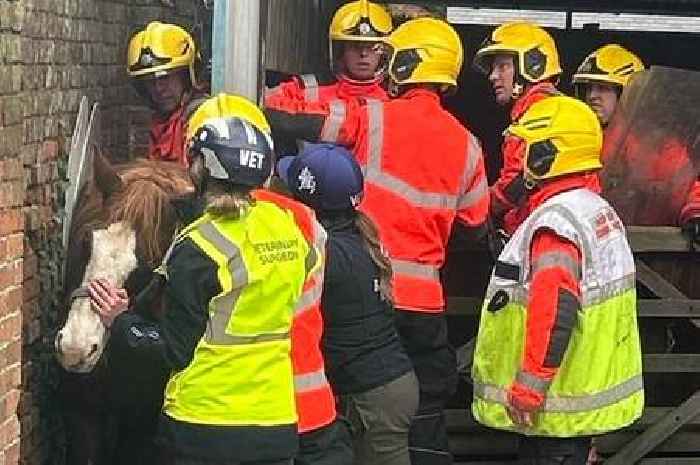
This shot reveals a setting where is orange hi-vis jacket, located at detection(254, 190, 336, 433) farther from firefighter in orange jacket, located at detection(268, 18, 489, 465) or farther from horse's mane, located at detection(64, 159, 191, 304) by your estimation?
firefighter in orange jacket, located at detection(268, 18, 489, 465)

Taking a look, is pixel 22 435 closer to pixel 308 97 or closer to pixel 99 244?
pixel 99 244

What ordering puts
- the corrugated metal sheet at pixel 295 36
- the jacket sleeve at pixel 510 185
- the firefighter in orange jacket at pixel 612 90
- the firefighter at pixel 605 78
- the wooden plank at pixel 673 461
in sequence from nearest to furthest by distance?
the jacket sleeve at pixel 510 185, the wooden plank at pixel 673 461, the firefighter in orange jacket at pixel 612 90, the corrugated metal sheet at pixel 295 36, the firefighter at pixel 605 78

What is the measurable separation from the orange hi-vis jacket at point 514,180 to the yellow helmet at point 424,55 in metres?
0.41

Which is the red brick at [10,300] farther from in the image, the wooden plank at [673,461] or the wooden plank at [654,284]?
the wooden plank at [673,461]

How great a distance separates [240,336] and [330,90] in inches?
101

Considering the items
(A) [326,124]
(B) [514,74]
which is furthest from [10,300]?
(B) [514,74]

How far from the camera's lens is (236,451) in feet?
15.1

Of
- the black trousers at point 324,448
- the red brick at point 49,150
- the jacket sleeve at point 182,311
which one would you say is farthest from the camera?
the red brick at point 49,150

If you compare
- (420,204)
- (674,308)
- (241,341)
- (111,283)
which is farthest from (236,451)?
(674,308)

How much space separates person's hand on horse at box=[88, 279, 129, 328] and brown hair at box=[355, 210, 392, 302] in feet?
3.28

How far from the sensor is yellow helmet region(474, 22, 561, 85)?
6840 millimetres

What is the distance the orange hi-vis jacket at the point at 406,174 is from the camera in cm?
612

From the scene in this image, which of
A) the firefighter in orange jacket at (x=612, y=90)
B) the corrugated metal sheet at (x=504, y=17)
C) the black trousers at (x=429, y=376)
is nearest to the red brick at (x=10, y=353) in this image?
the black trousers at (x=429, y=376)

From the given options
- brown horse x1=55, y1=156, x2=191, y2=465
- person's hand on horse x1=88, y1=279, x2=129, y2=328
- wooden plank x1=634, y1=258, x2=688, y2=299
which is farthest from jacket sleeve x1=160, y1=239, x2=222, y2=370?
wooden plank x1=634, y1=258, x2=688, y2=299
